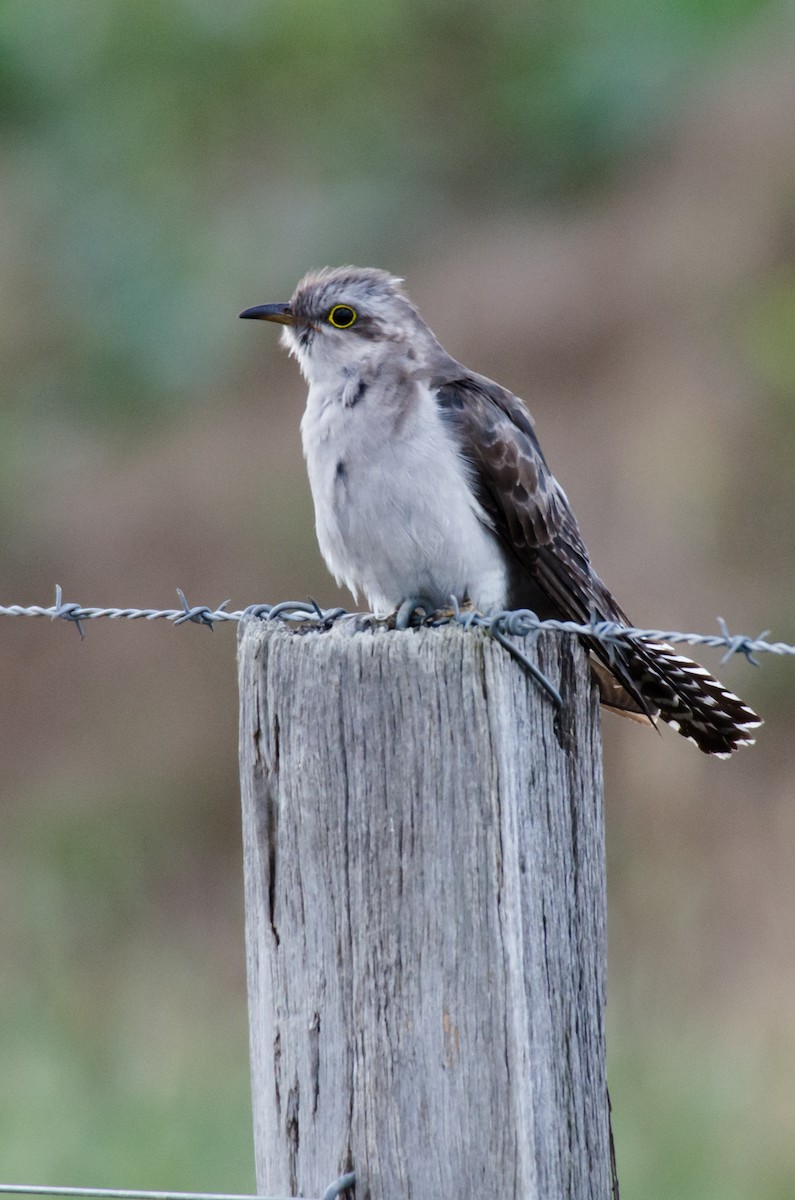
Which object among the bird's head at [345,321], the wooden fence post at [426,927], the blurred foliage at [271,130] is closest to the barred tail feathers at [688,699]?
the wooden fence post at [426,927]

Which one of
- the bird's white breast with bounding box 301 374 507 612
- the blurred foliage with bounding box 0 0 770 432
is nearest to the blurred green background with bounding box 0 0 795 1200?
the blurred foliage with bounding box 0 0 770 432

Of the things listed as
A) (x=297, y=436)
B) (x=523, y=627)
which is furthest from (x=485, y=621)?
(x=297, y=436)

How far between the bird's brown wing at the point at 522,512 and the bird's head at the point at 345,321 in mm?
367

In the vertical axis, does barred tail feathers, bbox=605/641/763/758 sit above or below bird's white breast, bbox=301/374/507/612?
below

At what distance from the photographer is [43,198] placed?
17281mm

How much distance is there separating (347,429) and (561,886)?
2.15 m

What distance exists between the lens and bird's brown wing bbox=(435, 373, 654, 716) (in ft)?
14.1

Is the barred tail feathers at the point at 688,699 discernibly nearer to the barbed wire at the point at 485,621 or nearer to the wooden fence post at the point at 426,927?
the barbed wire at the point at 485,621

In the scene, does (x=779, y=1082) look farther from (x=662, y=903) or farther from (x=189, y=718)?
(x=189, y=718)

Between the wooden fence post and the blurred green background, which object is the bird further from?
the blurred green background

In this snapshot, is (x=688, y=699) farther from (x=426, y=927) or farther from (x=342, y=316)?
(x=342, y=316)

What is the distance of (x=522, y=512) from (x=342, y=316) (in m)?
1.00

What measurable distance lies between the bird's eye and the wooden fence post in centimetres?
248

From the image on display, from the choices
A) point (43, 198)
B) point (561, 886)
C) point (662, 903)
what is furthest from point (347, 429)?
point (43, 198)
